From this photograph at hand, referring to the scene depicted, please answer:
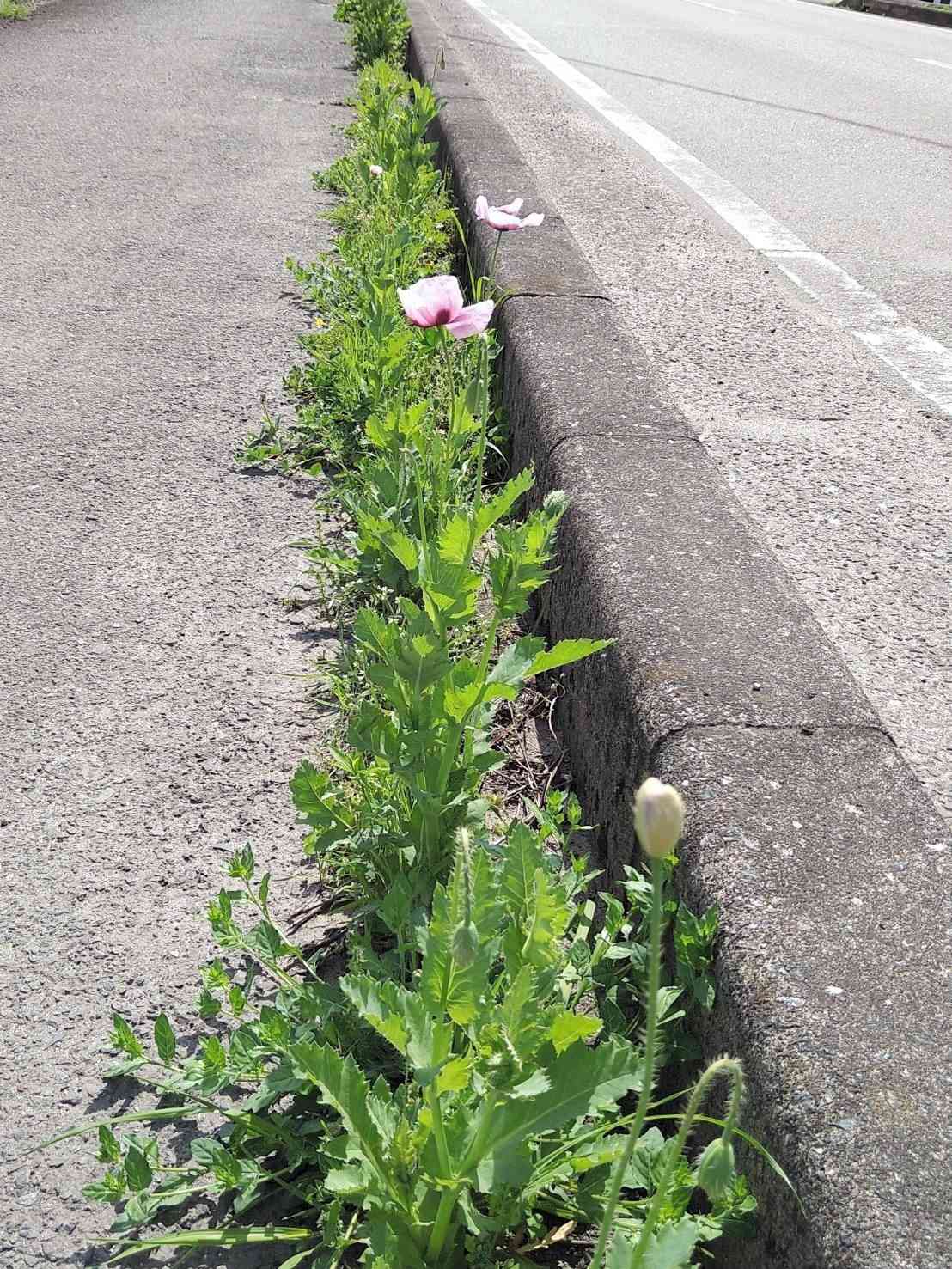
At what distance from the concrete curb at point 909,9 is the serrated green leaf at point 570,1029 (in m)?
22.3

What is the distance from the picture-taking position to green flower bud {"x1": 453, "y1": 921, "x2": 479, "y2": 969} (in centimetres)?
111

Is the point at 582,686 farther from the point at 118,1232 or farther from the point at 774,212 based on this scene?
the point at 774,212

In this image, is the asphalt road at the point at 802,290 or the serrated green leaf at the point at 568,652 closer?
the serrated green leaf at the point at 568,652

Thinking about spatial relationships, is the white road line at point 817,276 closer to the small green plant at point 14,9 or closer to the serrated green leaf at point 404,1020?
the serrated green leaf at point 404,1020

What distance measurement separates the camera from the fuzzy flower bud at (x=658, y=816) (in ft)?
2.76

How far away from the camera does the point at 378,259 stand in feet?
12.3

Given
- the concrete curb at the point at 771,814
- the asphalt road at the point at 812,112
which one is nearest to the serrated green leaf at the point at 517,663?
the concrete curb at the point at 771,814

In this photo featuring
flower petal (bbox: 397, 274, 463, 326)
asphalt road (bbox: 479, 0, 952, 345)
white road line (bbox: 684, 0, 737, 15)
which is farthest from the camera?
white road line (bbox: 684, 0, 737, 15)

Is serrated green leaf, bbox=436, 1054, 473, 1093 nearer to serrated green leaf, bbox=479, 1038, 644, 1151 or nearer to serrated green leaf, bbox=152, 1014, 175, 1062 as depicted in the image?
serrated green leaf, bbox=479, 1038, 644, 1151

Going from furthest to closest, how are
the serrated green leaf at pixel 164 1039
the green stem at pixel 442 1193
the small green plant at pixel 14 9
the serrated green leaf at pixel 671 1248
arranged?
the small green plant at pixel 14 9 < the serrated green leaf at pixel 164 1039 < the green stem at pixel 442 1193 < the serrated green leaf at pixel 671 1248

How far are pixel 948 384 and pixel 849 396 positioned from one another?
1.33 feet

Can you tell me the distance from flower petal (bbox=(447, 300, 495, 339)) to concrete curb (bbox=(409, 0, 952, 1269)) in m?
0.39

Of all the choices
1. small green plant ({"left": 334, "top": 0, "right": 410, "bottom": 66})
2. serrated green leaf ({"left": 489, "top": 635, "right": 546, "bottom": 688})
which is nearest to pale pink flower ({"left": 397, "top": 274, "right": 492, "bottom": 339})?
serrated green leaf ({"left": 489, "top": 635, "right": 546, "bottom": 688})

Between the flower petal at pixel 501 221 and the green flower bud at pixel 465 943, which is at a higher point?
the flower petal at pixel 501 221
